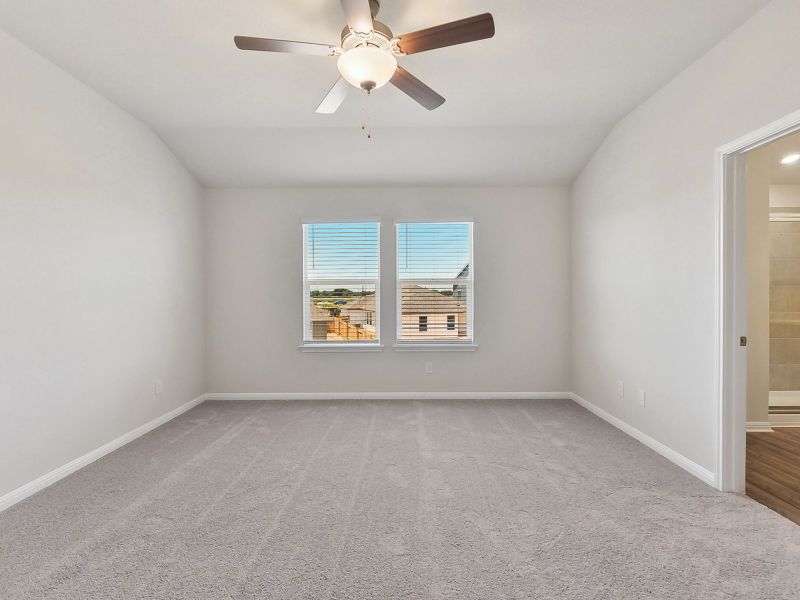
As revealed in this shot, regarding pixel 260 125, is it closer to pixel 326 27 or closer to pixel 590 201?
pixel 326 27

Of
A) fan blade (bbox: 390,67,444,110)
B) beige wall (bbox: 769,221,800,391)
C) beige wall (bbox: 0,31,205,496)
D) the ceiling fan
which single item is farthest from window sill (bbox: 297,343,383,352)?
beige wall (bbox: 769,221,800,391)

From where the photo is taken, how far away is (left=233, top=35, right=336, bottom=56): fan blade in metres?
1.91

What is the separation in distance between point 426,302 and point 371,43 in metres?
2.92

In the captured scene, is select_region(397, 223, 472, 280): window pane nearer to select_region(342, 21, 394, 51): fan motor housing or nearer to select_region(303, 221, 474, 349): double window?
select_region(303, 221, 474, 349): double window

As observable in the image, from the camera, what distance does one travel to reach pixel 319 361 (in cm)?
458

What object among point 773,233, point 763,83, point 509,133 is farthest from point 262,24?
point 773,233

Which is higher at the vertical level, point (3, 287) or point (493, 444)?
point (3, 287)

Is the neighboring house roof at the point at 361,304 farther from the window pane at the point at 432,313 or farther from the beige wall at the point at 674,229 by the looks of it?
the beige wall at the point at 674,229

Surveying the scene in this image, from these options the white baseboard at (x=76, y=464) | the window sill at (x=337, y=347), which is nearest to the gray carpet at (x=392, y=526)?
the white baseboard at (x=76, y=464)

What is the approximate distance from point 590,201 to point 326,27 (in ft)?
9.62

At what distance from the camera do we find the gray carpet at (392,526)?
5.42ft

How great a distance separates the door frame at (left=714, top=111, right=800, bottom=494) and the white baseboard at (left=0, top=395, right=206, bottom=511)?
4001mm

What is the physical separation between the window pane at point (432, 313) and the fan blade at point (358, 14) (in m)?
2.94

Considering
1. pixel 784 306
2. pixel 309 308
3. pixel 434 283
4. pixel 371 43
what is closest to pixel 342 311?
pixel 309 308
